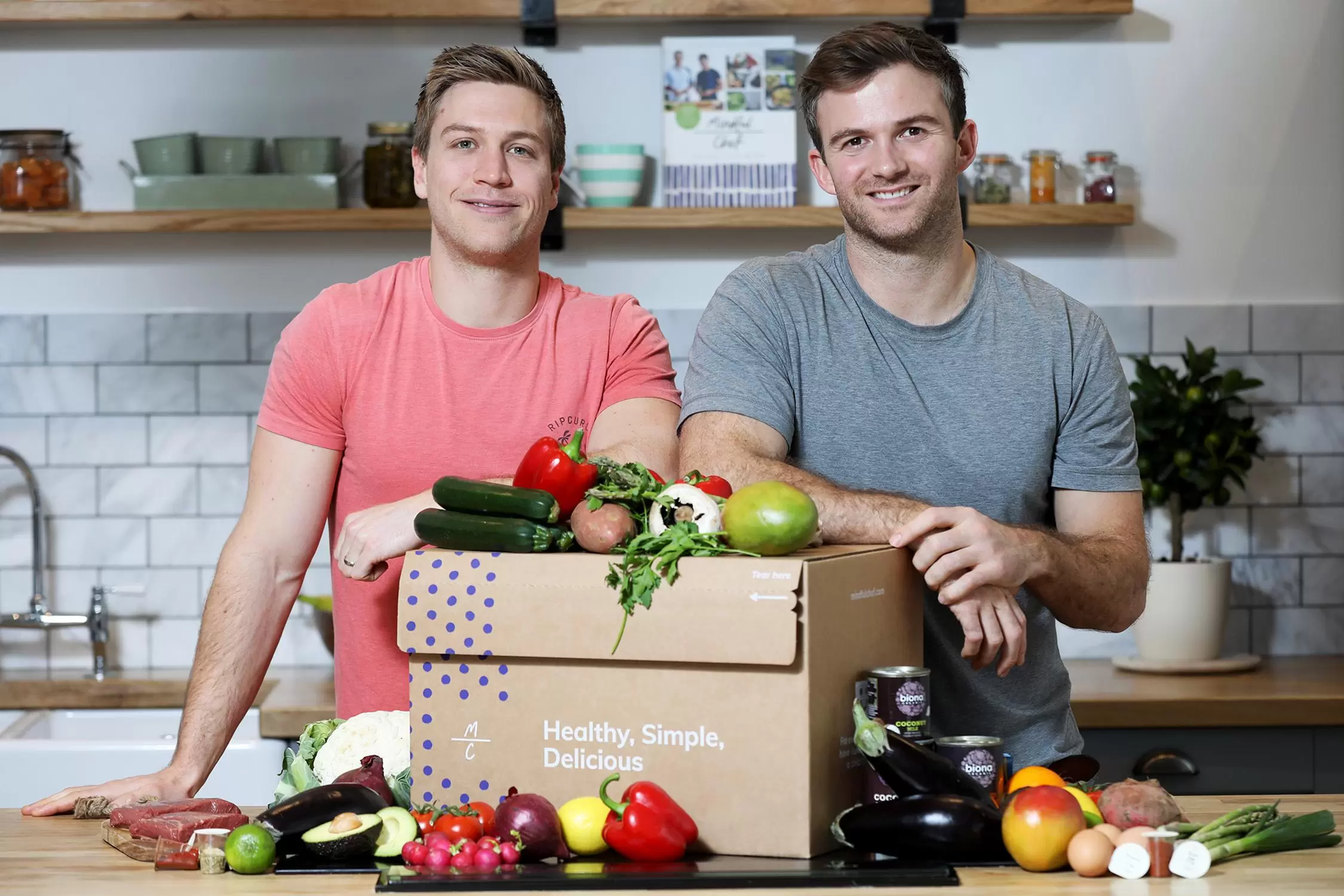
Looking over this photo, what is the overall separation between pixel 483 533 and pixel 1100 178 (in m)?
2.42

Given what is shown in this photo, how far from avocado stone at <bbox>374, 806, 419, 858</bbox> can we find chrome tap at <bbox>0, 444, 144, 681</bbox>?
2221 millimetres

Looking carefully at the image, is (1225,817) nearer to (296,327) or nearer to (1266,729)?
(296,327)

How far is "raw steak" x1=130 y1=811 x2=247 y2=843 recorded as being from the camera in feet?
4.49

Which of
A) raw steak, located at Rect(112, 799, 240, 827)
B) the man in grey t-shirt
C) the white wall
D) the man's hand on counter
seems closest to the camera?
raw steak, located at Rect(112, 799, 240, 827)

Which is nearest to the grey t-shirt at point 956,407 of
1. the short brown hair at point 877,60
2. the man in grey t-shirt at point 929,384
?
the man in grey t-shirt at point 929,384

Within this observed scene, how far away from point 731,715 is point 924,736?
0.19 meters

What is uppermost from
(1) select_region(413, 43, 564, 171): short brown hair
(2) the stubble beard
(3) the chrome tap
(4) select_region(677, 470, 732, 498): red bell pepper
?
(1) select_region(413, 43, 564, 171): short brown hair

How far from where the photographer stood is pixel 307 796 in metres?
1.34

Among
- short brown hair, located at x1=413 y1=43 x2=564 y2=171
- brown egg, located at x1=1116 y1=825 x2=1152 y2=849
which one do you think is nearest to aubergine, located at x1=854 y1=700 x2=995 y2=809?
brown egg, located at x1=1116 y1=825 x2=1152 y2=849

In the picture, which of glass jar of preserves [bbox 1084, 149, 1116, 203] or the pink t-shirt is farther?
glass jar of preserves [bbox 1084, 149, 1116, 203]

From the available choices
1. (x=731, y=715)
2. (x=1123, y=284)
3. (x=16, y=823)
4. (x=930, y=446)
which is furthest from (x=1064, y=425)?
(x=1123, y=284)

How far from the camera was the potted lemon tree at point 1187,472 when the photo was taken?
3156mm

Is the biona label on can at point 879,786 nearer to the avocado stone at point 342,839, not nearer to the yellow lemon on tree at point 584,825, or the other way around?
the yellow lemon on tree at point 584,825

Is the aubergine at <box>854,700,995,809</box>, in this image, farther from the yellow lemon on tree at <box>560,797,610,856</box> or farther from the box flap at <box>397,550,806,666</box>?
the yellow lemon on tree at <box>560,797,610,856</box>
